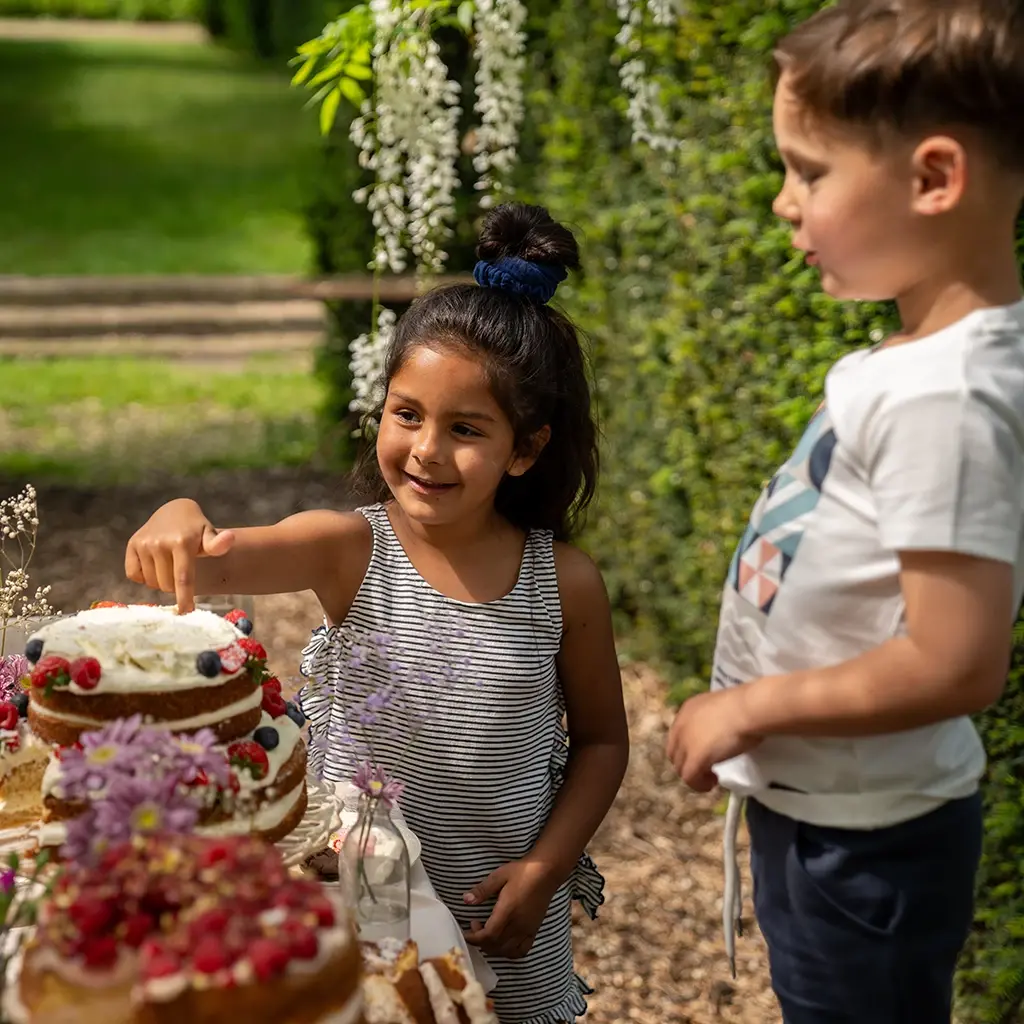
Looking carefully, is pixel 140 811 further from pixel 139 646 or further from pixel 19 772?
pixel 19 772

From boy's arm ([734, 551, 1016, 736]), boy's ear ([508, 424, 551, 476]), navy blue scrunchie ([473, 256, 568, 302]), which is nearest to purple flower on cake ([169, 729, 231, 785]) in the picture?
boy's arm ([734, 551, 1016, 736])

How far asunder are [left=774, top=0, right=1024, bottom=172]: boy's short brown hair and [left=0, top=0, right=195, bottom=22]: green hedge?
28.8 metres

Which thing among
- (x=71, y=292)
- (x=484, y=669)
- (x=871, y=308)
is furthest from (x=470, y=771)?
(x=71, y=292)

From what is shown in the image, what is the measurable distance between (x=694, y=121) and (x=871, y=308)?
135 cm

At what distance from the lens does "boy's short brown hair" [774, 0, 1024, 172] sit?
1.40 m

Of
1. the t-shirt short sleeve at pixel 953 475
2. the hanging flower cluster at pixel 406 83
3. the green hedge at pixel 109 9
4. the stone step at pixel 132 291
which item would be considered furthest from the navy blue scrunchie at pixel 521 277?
the green hedge at pixel 109 9

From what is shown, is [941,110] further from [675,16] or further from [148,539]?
[675,16]

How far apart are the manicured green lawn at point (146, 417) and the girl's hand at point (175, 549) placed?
7.11m

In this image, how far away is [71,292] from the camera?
44.1 ft

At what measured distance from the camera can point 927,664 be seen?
4.71 feet

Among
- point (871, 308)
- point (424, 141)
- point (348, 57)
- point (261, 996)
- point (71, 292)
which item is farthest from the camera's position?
point (71, 292)

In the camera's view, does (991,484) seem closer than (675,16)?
Yes

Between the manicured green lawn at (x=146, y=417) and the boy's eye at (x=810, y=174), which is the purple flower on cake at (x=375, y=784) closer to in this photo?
the boy's eye at (x=810, y=174)

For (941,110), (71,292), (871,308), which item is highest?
(941,110)
